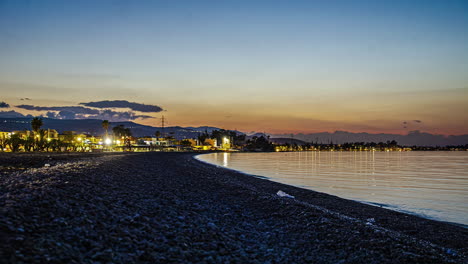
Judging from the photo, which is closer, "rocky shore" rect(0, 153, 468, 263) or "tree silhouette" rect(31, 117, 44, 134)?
"rocky shore" rect(0, 153, 468, 263)

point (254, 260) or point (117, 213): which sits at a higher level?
point (117, 213)

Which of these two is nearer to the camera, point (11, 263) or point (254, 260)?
point (11, 263)

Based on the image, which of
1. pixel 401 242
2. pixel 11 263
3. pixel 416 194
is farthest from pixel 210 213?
pixel 416 194

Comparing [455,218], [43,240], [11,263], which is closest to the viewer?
[11,263]

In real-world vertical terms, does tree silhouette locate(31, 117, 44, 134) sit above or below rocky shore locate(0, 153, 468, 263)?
above

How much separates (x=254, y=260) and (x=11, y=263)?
4954mm

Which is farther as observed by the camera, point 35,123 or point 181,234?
point 35,123

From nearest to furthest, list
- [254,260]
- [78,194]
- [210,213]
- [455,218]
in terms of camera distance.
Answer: [254,260] → [78,194] → [210,213] → [455,218]

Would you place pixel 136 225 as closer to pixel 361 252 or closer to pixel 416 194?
pixel 361 252

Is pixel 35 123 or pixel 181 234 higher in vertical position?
pixel 35 123

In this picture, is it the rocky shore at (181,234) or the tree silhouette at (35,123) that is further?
the tree silhouette at (35,123)

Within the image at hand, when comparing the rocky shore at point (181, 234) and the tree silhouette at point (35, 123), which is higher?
the tree silhouette at point (35, 123)

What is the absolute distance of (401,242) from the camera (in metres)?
10.2

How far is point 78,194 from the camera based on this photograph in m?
12.0
